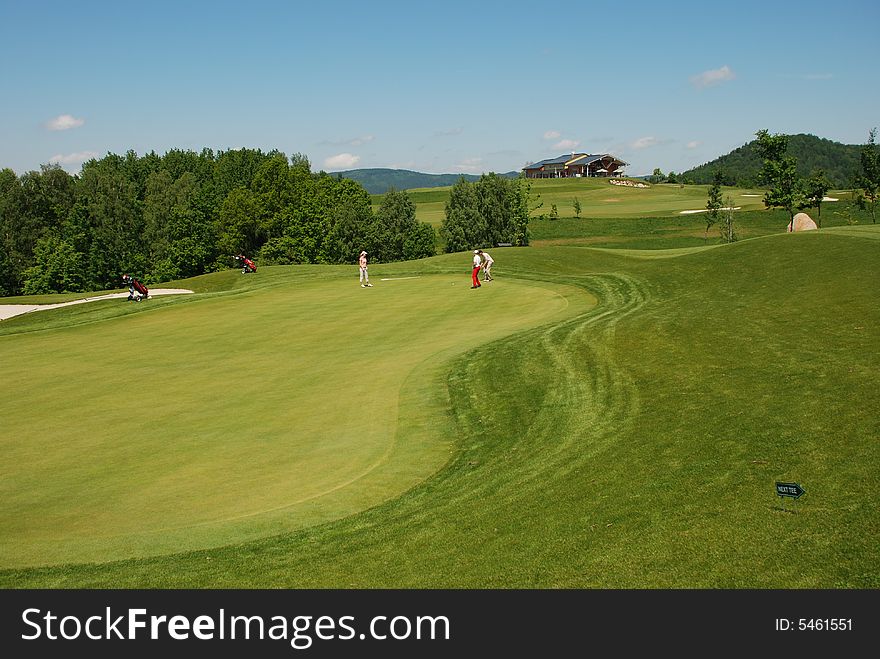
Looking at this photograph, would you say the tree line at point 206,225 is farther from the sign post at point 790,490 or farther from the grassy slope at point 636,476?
the sign post at point 790,490

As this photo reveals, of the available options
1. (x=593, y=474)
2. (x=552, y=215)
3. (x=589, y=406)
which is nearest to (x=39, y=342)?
(x=589, y=406)

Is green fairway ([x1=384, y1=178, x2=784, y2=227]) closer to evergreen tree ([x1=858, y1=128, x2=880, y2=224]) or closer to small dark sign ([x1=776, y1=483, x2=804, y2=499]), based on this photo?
evergreen tree ([x1=858, y1=128, x2=880, y2=224])

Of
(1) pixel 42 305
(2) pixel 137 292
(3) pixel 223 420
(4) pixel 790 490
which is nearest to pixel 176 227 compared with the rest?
(1) pixel 42 305

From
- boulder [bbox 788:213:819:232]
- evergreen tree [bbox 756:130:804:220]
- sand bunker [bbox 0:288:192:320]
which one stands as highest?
evergreen tree [bbox 756:130:804:220]

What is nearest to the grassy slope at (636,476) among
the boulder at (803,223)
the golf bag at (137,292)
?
the golf bag at (137,292)

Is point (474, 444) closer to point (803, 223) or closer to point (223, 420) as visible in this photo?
point (223, 420)

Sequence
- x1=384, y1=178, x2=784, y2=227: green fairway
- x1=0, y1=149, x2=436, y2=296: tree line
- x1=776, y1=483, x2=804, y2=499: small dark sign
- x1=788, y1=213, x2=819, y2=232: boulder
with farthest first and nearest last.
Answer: x1=384, y1=178, x2=784, y2=227: green fairway, x1=0, y1=149, x2=436, y2=296: tree line, x1=788, y1=213, x2=819, y2=232: boulder, x1=776, y1=483, x2=804, y2=499: small dark sign

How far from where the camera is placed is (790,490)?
10.2 meters

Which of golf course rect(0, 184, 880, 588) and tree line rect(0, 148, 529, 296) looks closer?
golf course rect(0, 184, 880, 588)

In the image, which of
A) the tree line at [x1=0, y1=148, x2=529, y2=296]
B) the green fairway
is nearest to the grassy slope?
the tree line at [x1=0, y1=148, x2=529, y2=296]

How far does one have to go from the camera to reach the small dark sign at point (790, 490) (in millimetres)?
10219

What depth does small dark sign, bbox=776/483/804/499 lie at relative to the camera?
402 inches

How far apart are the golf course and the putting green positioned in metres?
0.08
